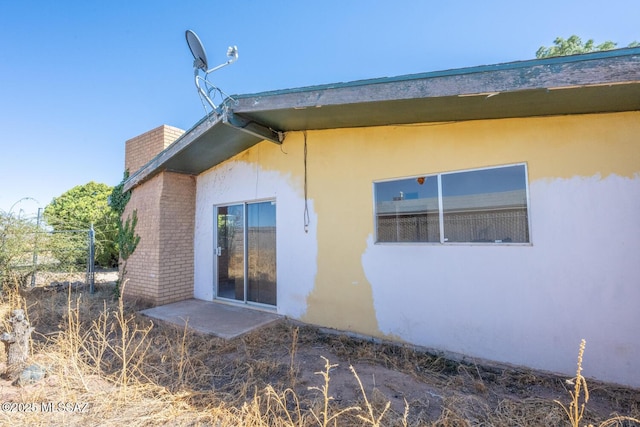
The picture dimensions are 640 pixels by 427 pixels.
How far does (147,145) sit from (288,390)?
24.6 feet

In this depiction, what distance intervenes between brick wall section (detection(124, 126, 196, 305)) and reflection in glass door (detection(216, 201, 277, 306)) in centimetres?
92

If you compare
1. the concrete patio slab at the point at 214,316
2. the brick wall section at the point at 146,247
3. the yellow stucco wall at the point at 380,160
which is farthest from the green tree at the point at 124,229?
the yellow stucco wall at the point at 380,160

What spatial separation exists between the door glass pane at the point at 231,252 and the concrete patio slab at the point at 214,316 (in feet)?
1.24

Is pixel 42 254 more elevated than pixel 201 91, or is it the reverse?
pixel 201 91

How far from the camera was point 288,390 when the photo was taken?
3.05 m

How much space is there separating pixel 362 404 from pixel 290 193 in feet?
12.6

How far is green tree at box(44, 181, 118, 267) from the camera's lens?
343 inches

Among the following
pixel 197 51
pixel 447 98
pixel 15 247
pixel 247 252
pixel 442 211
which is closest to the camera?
pixel 447 98

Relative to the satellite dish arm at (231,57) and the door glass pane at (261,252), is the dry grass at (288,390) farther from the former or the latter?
the satellite dish arm at (231,57)

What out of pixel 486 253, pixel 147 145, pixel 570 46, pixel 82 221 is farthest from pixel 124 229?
pixel 570 46

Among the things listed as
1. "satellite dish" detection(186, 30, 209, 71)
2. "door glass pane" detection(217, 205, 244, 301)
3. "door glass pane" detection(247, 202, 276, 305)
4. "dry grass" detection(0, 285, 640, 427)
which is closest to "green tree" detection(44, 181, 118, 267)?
"door glass pane" detection(217, 205, 244, 301)

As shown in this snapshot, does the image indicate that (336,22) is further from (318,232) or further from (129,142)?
(129,142)

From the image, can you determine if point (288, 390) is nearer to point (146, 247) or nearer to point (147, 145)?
point (146, 247)

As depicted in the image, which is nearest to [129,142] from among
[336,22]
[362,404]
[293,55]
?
[293,55]
